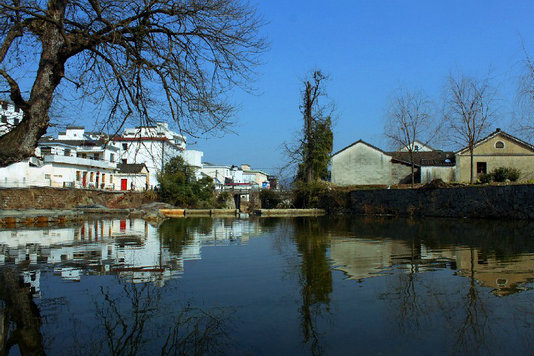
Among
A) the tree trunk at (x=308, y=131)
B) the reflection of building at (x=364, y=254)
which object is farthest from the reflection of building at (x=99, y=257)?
the tree trunk at (x=308, y=131)

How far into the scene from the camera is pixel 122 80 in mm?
5730

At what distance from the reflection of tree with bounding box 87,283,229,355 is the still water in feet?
0.05

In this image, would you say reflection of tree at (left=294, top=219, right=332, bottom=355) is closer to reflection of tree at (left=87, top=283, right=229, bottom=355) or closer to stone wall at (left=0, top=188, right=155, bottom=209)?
reflection of tree at (left=87, top=283, right=229, bottom=355)

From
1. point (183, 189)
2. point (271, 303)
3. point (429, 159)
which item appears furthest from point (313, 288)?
point (429, 159)

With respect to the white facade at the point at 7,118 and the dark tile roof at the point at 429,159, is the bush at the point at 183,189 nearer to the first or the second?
the dark tile roof at the point at 429,159

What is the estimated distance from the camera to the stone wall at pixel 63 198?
120ft

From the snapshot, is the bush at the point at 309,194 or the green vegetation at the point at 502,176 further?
the bush at the point at 309,194

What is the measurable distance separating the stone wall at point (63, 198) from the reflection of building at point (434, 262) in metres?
32.0

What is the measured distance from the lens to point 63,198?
138 ft

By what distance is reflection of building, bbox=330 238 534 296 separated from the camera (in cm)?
712

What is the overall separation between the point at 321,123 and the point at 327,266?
34333 mm

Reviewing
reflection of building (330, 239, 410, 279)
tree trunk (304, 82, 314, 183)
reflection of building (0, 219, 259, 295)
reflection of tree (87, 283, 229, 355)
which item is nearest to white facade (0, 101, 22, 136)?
reflection of building (0, 219, 259, 295)

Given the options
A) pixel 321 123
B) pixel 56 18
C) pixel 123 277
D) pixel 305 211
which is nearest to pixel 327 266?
pixel 123 277

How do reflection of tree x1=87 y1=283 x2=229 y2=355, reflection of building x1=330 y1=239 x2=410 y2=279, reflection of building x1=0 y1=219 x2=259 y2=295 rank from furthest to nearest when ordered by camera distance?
reflection of building x1=330 y1=239 x2=410 y2=279, reflection of building x1=0 y1=219 x2=259 y2=295, reflection of tree x1=87 y1=283 x2=229 y2=355
